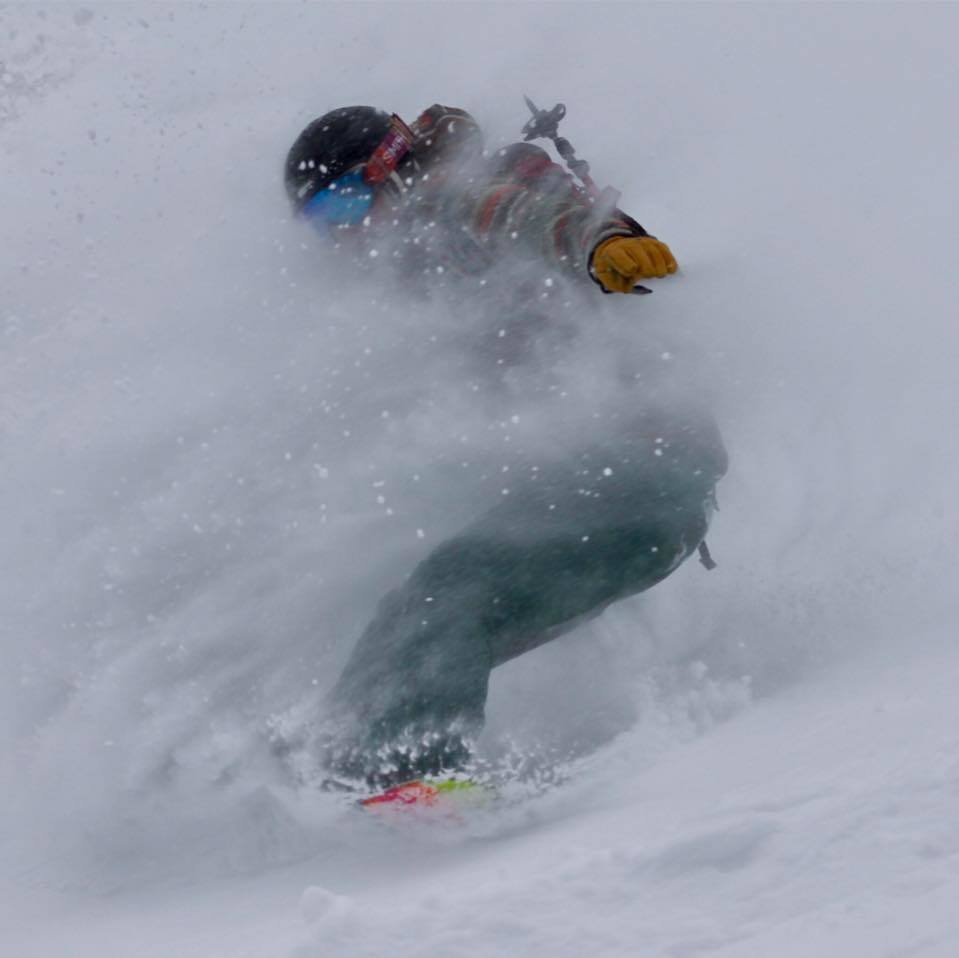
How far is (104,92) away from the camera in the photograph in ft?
18.4

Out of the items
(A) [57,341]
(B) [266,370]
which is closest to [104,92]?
(A) [57,341]

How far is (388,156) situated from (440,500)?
3.69 feet

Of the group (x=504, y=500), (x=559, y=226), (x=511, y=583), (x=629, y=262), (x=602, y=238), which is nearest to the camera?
(x=629, y=262)

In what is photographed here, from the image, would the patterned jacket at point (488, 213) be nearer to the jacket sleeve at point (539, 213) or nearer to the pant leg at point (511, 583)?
the jacket sleeve at point (539, 213)

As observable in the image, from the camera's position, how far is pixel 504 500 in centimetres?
333

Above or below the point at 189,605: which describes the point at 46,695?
below

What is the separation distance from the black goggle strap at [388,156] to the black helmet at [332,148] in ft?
0.06

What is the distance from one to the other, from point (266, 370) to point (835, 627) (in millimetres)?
2213

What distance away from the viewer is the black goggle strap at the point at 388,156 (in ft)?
11.6

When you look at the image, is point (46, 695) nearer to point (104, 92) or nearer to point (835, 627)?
point (835, 627)

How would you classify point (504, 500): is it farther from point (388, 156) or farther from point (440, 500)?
point (388, 156)

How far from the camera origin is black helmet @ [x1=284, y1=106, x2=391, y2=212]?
3529 mm

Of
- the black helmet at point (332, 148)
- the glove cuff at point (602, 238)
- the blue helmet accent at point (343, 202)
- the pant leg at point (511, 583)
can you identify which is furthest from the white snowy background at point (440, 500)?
the glove cuff at point (602, 238)

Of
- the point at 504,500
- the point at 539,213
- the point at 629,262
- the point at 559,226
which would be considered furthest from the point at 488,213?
the point at 504,500
